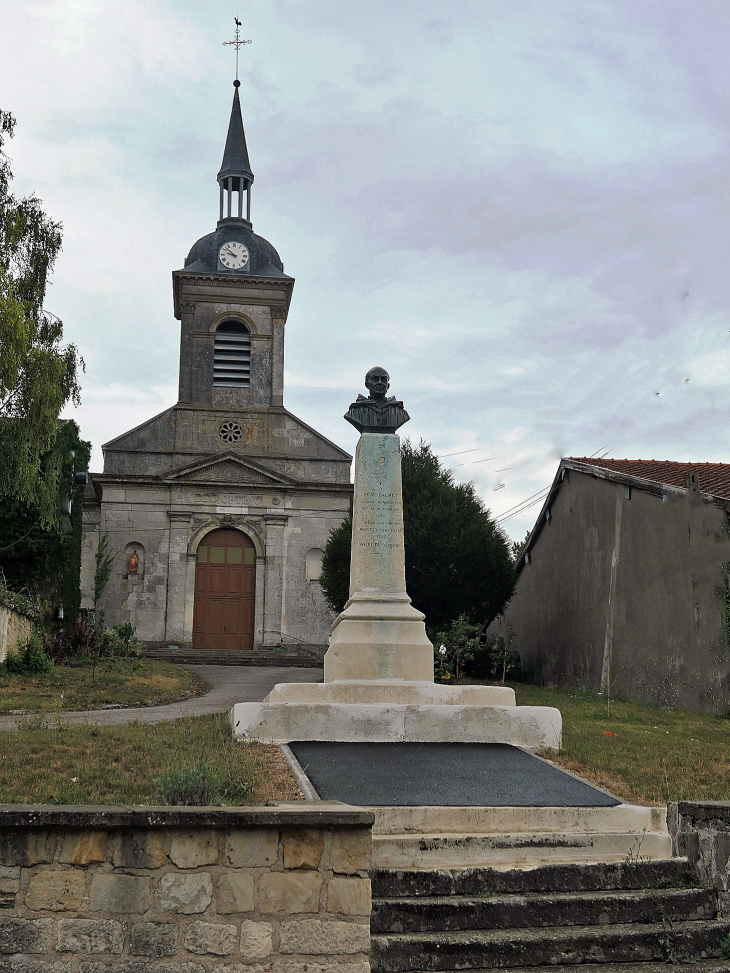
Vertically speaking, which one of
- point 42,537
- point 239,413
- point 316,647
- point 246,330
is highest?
point 246,330

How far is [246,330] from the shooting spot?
29.5 meters

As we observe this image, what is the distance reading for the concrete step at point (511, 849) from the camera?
238 inches

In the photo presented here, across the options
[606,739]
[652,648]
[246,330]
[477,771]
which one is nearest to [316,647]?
[246,330]

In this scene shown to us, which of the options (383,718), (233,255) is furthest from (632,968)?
(233,255)

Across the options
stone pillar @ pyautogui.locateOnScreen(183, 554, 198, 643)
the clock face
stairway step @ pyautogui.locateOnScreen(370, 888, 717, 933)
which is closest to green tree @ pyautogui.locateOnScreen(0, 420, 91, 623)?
stone pillar @ pyautogui.locateOnScreen(183, 554, 198, 643)

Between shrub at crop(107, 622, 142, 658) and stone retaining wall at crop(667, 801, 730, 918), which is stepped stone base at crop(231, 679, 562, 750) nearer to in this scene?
stone retaining wall at crop(667, 801, 730, 918)

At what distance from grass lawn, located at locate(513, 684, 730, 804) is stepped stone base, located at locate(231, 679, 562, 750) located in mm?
546

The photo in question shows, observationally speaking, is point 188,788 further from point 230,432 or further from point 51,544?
point 230,432

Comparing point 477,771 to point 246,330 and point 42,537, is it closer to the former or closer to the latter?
point 42,537

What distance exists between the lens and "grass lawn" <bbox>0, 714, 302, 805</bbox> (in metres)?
6.37

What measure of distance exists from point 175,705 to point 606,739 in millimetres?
6616

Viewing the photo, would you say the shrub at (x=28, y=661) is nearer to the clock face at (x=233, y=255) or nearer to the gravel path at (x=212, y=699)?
the gravel path at (x=212, y=699)

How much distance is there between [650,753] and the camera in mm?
9391

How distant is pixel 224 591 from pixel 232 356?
7310 millimetres
